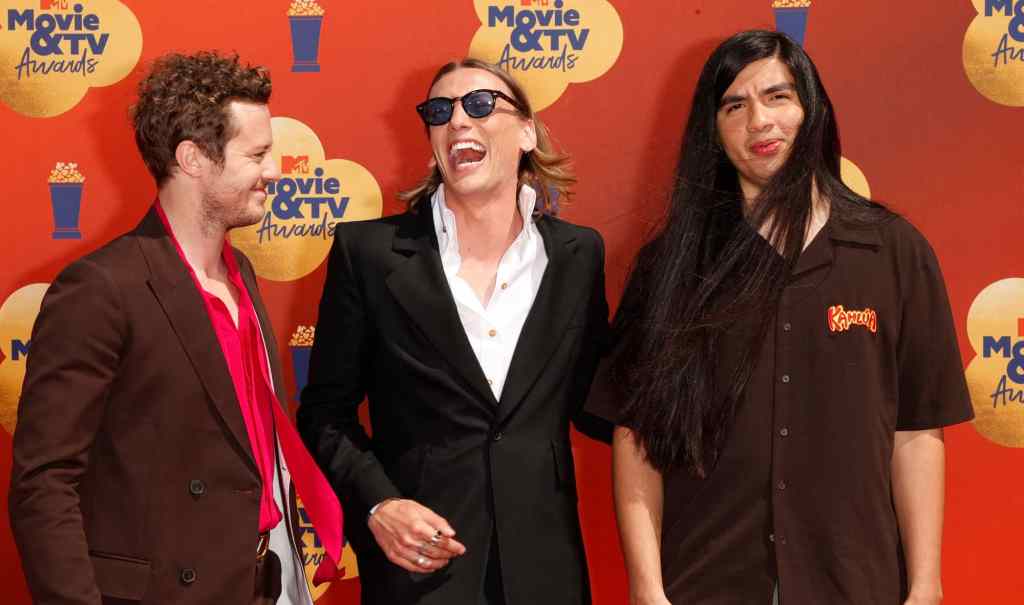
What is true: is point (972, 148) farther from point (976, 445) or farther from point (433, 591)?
point (433, 591)

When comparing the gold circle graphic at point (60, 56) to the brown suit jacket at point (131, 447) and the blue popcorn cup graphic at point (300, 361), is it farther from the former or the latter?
the brown suit jacket at point (131, 447)

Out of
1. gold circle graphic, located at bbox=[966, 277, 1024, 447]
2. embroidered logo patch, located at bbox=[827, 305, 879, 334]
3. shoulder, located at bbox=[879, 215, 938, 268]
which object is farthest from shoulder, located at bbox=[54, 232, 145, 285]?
gold circle graphic, located at bbox=[966, 277, 1024, 447]

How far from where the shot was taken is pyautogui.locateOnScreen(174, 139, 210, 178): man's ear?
2408mm

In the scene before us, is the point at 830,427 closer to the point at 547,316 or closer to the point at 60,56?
the point at 547,316

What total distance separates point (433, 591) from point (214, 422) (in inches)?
25.8

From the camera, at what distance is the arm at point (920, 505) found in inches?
91.5

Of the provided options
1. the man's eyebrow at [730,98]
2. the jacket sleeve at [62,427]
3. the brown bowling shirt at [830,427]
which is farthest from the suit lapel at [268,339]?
the man's eyebrow at [730,98]

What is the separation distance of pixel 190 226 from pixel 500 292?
2.51 feet

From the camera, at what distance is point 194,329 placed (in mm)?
2266

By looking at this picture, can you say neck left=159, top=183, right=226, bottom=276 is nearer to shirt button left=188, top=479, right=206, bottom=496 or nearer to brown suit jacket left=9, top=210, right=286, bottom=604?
brown suit jacket left=9, top=210, right=286, bottom=604

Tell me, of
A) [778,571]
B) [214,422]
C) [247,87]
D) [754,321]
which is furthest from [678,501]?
[247,87]

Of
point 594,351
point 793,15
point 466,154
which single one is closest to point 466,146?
point 466,154

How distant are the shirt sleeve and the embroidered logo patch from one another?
9 centimetres

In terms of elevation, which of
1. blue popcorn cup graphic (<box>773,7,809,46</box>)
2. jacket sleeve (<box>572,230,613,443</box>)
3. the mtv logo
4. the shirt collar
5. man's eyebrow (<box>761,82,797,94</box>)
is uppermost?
blue popcorn cup graphic (<box>773,7,809,46</box>)
